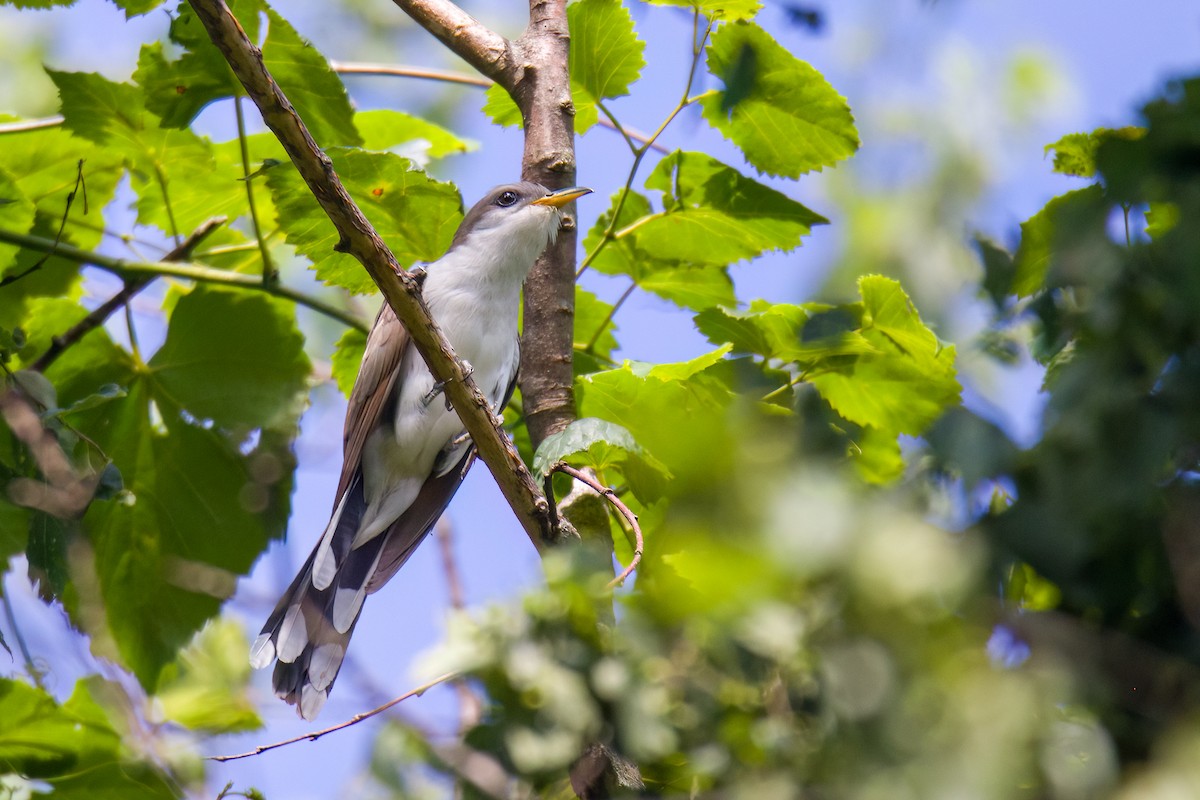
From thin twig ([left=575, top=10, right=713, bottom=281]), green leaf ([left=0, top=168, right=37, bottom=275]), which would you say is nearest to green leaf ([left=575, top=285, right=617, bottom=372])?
thin twig ([left=575, top=10, right=713, bottom=281])

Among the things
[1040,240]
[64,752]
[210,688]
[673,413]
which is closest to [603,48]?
[1040,240]

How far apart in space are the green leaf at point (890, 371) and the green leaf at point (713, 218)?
658mm

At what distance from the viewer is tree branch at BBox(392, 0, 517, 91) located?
3803mm

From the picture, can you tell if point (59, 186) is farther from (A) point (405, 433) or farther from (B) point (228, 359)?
(A) point (405, 433)

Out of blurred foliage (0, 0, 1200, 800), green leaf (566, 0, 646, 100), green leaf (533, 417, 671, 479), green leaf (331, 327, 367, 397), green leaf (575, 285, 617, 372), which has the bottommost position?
blurred foliage (0, 0, 1200, 800)

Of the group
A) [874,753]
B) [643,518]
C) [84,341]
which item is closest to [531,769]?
[874,753]

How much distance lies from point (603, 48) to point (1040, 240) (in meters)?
1.95

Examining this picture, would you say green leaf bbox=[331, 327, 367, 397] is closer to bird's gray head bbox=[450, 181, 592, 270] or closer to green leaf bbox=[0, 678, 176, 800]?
bird's gray head bbox=[450, 181, 592, 270]

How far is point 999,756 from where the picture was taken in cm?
108

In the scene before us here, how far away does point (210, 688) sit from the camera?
3.31 meters

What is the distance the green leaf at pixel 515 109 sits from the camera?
379cm

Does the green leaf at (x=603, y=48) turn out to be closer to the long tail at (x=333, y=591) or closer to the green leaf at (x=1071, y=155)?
the green leaf at (x=1071, y=155)

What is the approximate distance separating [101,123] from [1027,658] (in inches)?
138

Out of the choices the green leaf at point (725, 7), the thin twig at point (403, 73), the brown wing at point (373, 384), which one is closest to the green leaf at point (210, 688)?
the brown wing at point (373, 384)
